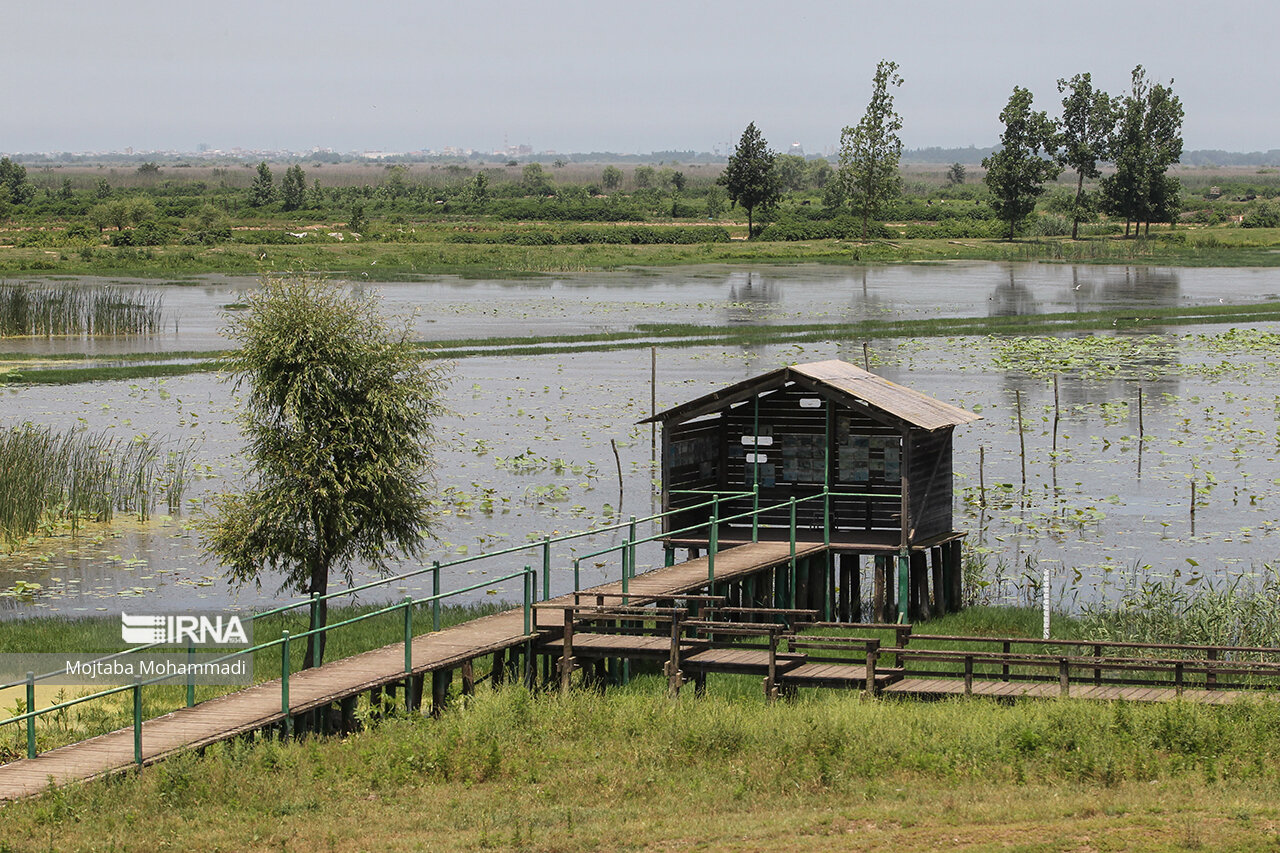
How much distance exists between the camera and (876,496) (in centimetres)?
2566

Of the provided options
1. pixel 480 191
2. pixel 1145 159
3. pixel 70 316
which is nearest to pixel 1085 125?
pixel 1145 159

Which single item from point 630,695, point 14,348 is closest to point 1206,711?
point 630,695

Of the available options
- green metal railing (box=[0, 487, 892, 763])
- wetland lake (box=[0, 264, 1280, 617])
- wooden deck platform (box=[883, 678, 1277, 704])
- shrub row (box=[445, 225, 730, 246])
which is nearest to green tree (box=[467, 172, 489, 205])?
shrub row (box=[445, 225, 730, 246])

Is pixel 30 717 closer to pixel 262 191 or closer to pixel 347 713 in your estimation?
pixel 347 713

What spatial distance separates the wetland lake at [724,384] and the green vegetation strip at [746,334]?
1272mm

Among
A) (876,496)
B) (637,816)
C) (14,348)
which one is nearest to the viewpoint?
(637,816)

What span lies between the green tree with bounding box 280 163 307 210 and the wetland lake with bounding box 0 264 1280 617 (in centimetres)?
7172

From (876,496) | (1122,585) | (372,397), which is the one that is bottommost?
(1122,585)

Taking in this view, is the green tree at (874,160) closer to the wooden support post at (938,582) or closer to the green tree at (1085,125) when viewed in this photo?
the green tree at (1085,125)

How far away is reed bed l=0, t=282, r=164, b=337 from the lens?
2517 inches

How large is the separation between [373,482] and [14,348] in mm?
42280

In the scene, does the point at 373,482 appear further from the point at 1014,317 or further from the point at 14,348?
the point at 1014,317

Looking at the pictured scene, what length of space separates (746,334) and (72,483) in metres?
35.7

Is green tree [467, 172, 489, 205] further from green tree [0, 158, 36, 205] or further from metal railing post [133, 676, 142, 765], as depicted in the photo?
metal railing post [133, 676, 142, 765]
